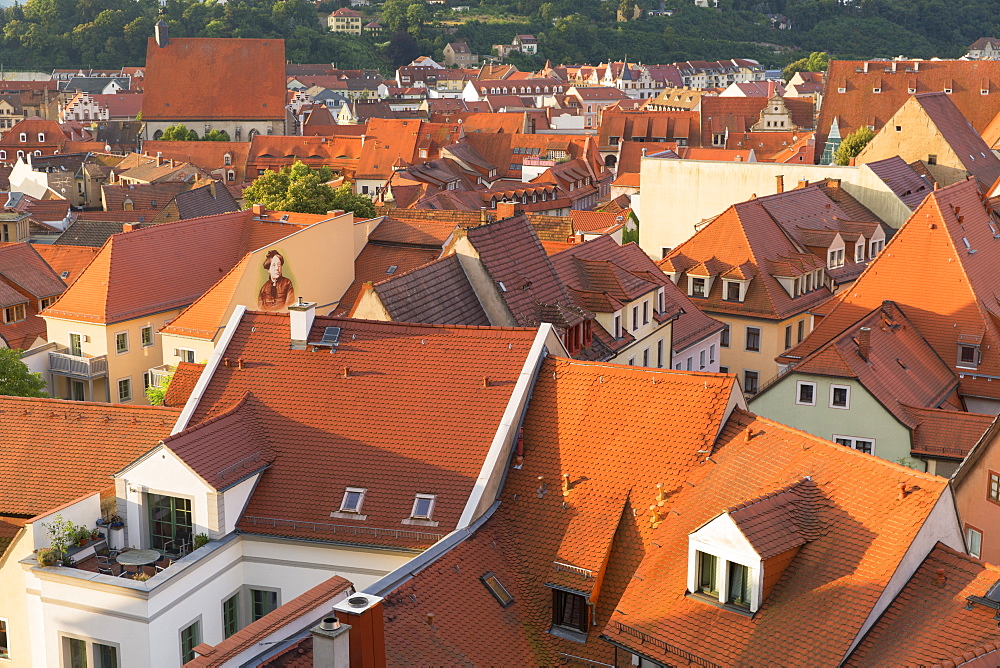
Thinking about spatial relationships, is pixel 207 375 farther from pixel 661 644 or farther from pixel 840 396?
pixel 840 396

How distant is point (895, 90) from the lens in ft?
275

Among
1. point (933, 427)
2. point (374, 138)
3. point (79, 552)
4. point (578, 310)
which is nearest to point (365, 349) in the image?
point (79, 552)

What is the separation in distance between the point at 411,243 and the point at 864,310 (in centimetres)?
1613

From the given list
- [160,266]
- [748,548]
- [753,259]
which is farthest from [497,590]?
[753,259]

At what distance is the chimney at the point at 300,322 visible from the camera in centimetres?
2275

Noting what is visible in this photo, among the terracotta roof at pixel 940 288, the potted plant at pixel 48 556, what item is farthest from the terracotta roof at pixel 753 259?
the potted plant at pixel 48 556

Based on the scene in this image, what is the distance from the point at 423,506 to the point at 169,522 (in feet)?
14.7

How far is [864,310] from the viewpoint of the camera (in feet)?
127

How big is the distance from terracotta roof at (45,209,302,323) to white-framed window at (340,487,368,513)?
25.8 m

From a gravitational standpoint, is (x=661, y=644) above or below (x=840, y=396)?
above

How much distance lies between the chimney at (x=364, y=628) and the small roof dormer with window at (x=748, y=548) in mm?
4730

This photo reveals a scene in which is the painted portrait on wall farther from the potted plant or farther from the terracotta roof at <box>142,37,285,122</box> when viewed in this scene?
the terracotta roof at <box>142,37,285,122</box>

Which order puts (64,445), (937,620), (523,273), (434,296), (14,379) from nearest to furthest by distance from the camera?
1. (937,620)
2. (64,445)
3. (434,296)
4. (523,273)
5. (14,379)

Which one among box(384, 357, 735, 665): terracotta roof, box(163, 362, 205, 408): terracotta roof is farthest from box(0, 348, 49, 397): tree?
box(384, 357, 735, 665): terracotta roof
